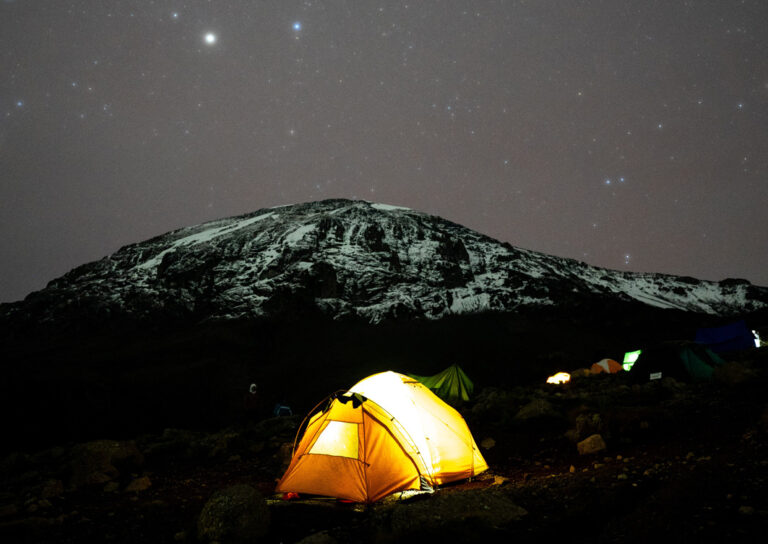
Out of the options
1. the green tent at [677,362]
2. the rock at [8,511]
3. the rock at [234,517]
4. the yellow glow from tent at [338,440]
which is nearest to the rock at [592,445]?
the yellow glow from tent at [338,440]

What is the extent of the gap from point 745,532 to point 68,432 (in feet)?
67.7

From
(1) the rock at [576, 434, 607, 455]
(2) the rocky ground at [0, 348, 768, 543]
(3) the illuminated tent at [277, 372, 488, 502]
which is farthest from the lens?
(1) the rock at [576, 434, 607, 455]

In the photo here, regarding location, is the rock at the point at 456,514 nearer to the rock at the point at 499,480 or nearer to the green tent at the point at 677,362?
the rock at the point at 499,480

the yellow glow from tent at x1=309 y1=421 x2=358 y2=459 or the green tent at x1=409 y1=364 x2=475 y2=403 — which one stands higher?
the yellow glow from tent at x1=309 y1=421 x2=358 y2=459

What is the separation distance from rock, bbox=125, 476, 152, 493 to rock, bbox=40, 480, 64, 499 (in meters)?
1.05

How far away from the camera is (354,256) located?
10581cm

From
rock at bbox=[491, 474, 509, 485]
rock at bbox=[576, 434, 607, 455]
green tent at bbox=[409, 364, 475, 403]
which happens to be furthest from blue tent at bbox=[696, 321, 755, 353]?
rock at bbox=[491, 474, 509, 485]

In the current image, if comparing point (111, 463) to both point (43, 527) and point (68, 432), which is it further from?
point (68, 432)

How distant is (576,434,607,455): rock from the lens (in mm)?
7500

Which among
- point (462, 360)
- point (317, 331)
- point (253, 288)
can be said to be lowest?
point (462, 360)

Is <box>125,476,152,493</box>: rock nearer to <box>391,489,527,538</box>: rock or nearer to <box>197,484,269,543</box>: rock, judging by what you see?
<box>197,484,269,543</box>: rock

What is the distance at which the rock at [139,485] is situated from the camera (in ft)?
26.2

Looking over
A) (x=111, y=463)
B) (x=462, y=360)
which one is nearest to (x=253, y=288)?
(x=462, y=360)

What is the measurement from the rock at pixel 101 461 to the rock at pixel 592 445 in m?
A: 8.58
